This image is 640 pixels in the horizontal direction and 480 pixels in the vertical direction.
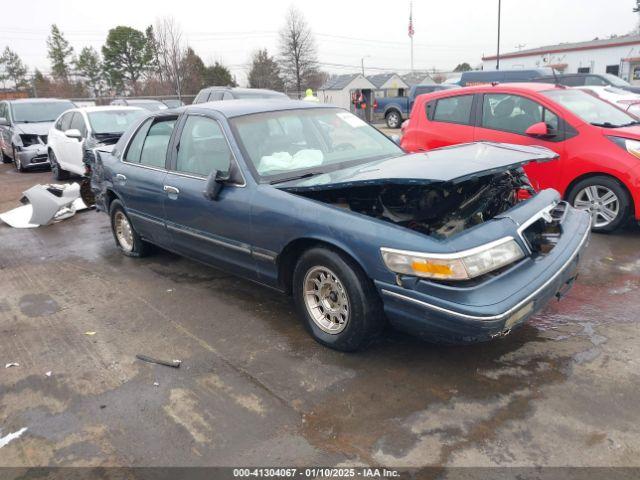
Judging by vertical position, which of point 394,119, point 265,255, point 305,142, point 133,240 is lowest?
point 133,240

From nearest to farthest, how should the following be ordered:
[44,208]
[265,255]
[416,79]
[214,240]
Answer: [265,255], [214,240], [44,208], [416,79]

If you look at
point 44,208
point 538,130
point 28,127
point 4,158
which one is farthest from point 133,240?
point 4,158

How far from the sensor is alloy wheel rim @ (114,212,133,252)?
5.50 m

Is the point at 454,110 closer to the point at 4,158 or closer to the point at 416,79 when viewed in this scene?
the point at 4,158

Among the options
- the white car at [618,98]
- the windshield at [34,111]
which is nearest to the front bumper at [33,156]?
the windshield at [34,111]

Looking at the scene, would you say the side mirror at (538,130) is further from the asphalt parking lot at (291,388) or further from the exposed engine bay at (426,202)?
the exposed engine bay at (426,202)

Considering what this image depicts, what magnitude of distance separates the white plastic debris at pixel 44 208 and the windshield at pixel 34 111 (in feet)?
17.3

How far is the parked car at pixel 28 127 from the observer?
1166 cm

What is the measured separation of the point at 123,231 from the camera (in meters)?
5.67

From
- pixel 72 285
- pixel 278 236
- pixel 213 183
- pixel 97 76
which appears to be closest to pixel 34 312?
pixel 72 285

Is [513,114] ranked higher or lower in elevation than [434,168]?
higher

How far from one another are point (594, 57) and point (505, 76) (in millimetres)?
32541

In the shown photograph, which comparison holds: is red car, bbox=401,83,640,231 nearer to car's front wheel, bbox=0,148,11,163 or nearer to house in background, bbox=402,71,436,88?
car's front wheel, bbox=0,148,11,163

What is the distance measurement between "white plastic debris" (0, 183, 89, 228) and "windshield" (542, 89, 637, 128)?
6918 mm
